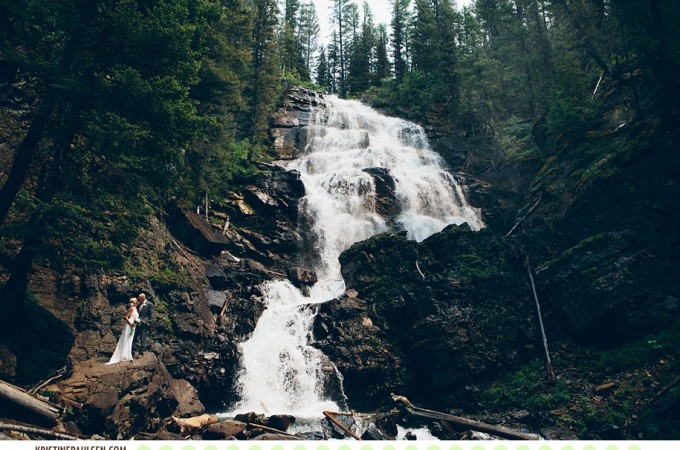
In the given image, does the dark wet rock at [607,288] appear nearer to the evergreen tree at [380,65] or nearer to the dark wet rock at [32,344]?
the dark wet rock at [32,344]

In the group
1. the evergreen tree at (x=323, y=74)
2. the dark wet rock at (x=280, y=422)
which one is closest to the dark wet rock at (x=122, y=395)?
the dark wet rock at (x=280, y=422)

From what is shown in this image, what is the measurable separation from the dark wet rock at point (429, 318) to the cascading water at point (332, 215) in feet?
5.11

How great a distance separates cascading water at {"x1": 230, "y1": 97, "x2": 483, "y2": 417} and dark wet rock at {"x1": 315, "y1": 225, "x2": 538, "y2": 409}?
1557 millimetres

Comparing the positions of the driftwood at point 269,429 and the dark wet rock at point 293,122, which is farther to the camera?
the dark wet rock at point 293,122

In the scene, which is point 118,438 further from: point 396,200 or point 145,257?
point 396,200

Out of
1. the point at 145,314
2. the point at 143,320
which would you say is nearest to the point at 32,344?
the point at 143,320

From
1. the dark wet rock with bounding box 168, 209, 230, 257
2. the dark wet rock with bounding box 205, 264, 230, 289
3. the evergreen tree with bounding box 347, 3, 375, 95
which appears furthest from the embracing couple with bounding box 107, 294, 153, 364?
the evergreen tree with bounding box 347, 3, 375, 95

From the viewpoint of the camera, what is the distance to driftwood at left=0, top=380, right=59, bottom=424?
884cm

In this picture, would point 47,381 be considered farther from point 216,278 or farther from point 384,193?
point 384,193

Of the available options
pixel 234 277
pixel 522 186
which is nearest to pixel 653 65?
pixel 522 186

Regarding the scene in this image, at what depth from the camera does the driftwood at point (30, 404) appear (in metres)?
8.84

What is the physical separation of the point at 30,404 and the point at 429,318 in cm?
1422

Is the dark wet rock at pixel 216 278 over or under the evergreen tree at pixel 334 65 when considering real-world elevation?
under

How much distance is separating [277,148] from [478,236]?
893 inches
